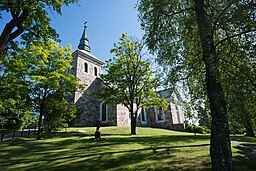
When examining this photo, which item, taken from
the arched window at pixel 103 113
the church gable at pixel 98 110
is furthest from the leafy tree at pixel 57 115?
the arched window at pixel 103 113

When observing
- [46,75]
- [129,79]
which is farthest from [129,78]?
[46,75]

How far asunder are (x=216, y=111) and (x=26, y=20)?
9118mm

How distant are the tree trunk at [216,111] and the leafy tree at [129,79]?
1035 cm

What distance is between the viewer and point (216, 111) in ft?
15.5

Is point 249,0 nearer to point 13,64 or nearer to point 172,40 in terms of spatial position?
point 172,40

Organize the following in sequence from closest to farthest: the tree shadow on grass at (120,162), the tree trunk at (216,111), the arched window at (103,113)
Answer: the tree trunk at (216,111)
the tree shadow on grass at (120,162)
the arched window at (103,113)

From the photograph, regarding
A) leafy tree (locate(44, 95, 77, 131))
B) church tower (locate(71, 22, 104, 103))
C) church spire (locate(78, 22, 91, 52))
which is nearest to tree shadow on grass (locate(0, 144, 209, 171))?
leafy tree (locate(44, 95, 77, 131))

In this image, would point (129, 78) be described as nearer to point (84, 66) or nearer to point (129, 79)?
point (129, 79)

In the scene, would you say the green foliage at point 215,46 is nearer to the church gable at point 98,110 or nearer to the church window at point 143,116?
the church gable at point 98,110

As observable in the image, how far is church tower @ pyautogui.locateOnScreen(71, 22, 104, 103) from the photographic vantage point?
26.3 meters

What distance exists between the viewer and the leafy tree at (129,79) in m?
15.9

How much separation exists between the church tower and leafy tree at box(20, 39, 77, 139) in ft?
38.8

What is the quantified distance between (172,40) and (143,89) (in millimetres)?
9198

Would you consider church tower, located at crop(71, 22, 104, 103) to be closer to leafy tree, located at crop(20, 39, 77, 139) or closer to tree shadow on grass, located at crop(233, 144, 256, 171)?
leafy tree, located at crop(20, 39, 77, 139)
